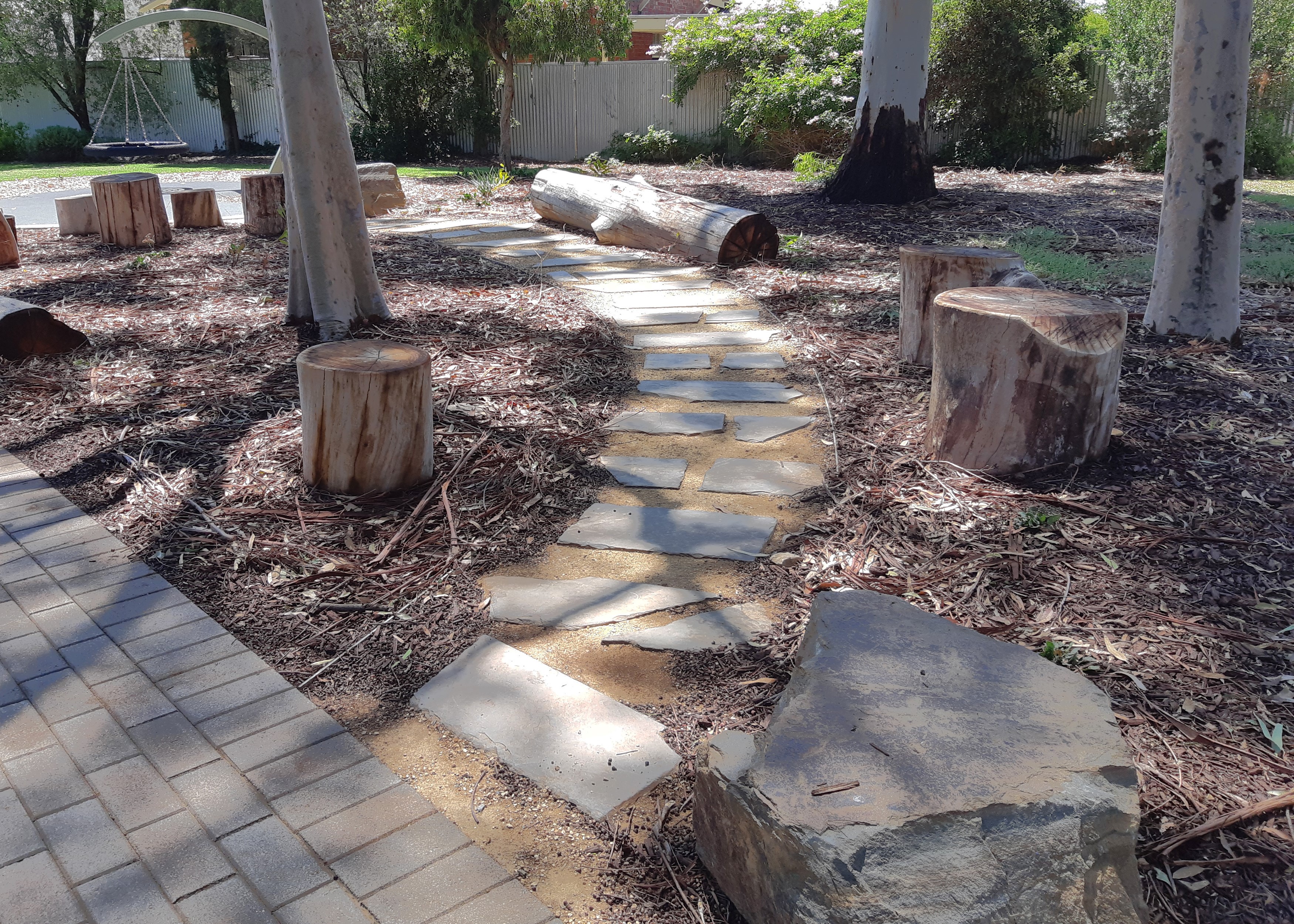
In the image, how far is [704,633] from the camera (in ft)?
9.52

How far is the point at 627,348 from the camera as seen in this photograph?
584 cm

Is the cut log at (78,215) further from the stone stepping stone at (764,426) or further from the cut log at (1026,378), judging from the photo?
the cut log at (1026,378)

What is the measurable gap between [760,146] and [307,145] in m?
11.7

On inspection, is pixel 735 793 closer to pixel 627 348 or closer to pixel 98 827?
pixel 98 827

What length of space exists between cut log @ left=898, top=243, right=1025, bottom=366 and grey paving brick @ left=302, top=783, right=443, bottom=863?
12.5 ft

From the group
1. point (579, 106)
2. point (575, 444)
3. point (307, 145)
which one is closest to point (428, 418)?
point (575, 444)

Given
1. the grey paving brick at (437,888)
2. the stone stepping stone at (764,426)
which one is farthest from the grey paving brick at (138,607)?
the stone stepping stone at (764,426)

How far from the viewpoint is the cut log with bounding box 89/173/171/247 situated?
9.23 metres

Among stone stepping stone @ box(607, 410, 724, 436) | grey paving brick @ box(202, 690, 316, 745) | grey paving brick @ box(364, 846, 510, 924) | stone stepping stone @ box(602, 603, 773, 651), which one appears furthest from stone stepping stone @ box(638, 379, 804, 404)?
grey paving brick @ box(364, 846, 510, 924)

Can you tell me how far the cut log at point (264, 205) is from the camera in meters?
9.38

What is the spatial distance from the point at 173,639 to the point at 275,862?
3.85 ft

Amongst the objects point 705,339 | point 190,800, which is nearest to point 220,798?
point 190,800

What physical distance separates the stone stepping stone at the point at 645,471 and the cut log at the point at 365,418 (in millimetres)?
847

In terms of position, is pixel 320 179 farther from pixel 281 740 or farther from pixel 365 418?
pixel 281 740
